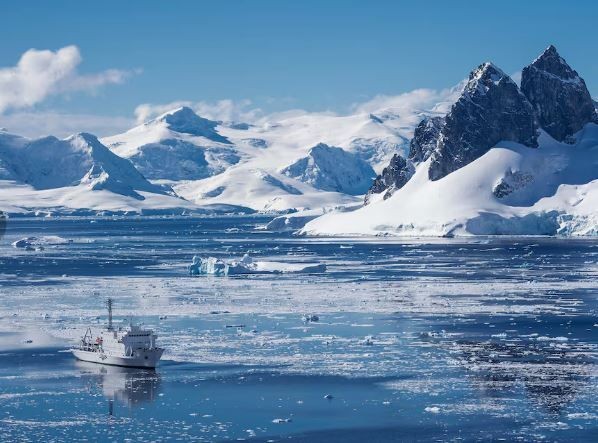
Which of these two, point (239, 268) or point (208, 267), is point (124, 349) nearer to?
point (208, 267)

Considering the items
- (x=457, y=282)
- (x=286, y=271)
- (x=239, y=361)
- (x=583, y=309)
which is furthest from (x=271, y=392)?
(x=286, y=271)

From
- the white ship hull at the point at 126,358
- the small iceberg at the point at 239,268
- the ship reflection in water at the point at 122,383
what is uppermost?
the small iceberg at the point at 239,268

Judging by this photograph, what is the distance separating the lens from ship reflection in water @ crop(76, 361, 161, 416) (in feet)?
174

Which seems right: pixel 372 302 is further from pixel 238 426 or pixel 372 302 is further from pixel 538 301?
pixel 238 426

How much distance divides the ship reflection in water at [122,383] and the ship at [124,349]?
1.20 ft

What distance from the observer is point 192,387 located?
5512 cm

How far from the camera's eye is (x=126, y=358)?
61.9 metres

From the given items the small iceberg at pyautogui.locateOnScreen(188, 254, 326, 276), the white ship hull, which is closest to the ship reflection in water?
the white ship hull

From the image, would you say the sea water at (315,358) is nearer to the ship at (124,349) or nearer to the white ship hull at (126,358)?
the white ship hull at (126,358)

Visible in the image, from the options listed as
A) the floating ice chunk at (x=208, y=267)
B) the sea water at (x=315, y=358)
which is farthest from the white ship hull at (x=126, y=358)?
the floating ice chunk at (x=208, y=267)

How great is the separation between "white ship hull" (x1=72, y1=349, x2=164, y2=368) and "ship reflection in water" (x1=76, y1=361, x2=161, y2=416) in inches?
11.5

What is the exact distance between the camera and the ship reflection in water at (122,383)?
174 ft

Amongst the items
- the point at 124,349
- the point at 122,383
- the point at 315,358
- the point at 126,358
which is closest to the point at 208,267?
the point at 124,349

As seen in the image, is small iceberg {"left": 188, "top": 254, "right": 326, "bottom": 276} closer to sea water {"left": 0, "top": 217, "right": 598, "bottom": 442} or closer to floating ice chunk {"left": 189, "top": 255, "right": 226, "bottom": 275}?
floating ice chunk {"left": 189, "top": 255, "right": 226, "bottom": 275}
